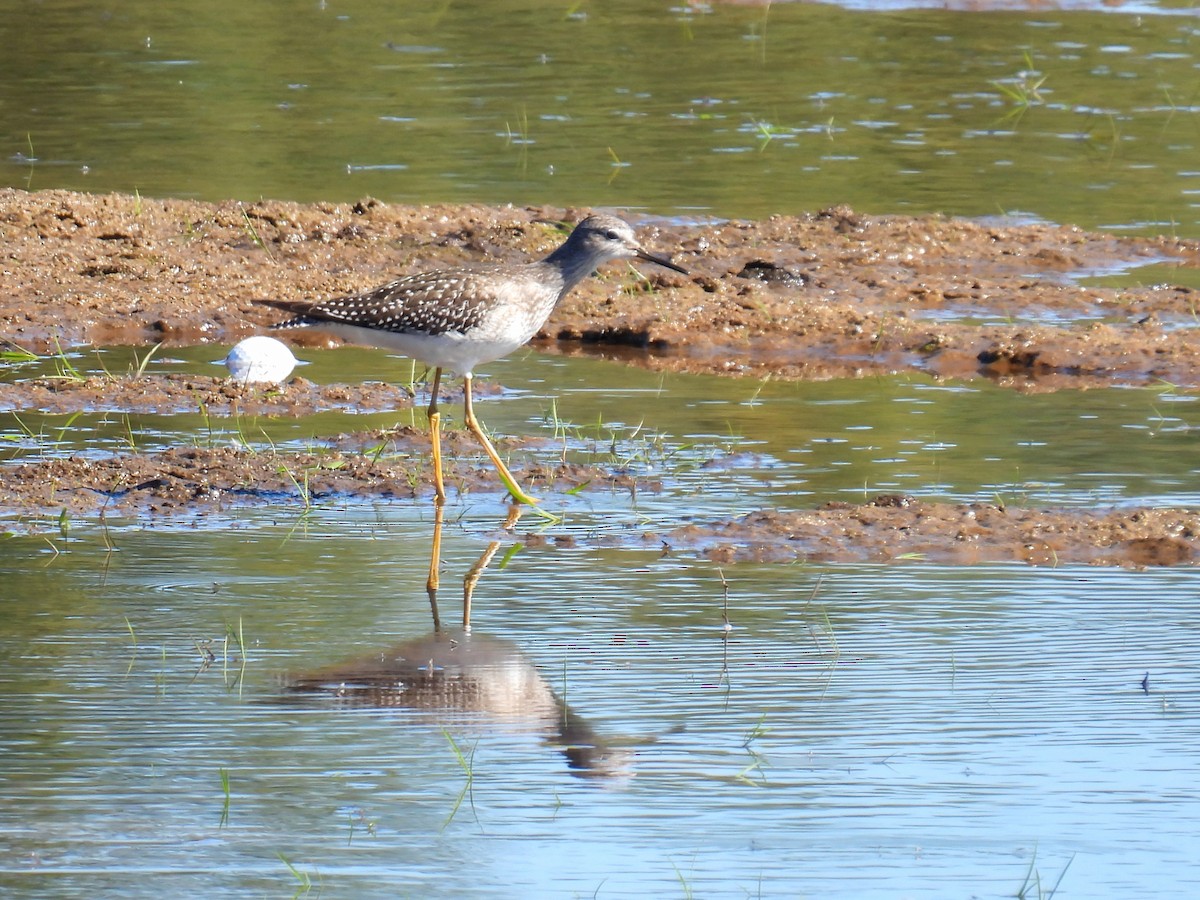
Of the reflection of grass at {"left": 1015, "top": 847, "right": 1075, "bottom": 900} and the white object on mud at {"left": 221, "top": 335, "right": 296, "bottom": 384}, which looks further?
the white object on mud at {"left": 221, "top": 335, "right": 296, "bottom": 384}

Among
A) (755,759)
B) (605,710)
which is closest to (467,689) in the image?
(605,710)

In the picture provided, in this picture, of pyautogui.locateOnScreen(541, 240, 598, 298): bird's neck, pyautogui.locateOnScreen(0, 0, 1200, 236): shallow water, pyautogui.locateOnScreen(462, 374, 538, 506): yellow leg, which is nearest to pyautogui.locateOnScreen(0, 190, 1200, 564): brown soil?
pyautogui.locateOnScreen(462, 374, 538, 506): yellow leg

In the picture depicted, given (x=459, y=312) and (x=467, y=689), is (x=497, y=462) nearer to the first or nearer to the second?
(x=459, y=312)

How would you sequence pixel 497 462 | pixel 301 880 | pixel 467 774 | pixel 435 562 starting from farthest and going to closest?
pixel 497 462, pixel 435 562, pixel 467 774, pixel 301 880

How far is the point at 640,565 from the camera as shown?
23.8 ft

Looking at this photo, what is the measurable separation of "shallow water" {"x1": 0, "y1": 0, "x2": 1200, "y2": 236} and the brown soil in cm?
130

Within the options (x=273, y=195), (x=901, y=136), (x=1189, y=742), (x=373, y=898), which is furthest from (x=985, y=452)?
(x=901, y=136)

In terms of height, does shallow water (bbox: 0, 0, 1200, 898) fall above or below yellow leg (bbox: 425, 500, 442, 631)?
above

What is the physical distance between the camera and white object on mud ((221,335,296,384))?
10.0 m

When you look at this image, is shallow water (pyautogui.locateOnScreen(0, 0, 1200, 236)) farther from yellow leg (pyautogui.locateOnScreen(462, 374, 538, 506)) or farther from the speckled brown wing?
yellow leg (pyautogui.locateOnScreen(462, 374, 538, 506))

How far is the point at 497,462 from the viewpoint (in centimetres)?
826

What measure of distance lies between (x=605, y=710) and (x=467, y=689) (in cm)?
48

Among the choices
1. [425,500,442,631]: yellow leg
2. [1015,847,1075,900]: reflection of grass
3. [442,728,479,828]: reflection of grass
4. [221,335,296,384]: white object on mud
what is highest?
[1015,847,1075,900]: reflection of grass

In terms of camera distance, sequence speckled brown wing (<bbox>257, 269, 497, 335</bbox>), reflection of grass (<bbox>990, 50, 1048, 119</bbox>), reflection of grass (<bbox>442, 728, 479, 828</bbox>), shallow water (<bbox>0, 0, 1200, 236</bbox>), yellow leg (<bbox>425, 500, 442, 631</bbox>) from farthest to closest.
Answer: reflection of grass (<bbox>990, 50, 1048, 119</bbox>) < shallow water (<bbox>0, 0, 1200, 236</bbox>) < speckled brown wing (<bbox>257, 269, 497, 335</bbox>) < yellow leg (<bbox>425, 500, 442, 631</bbox>) < reflection of grass (<bbox>442, 728, 479, 828</bbox>)
